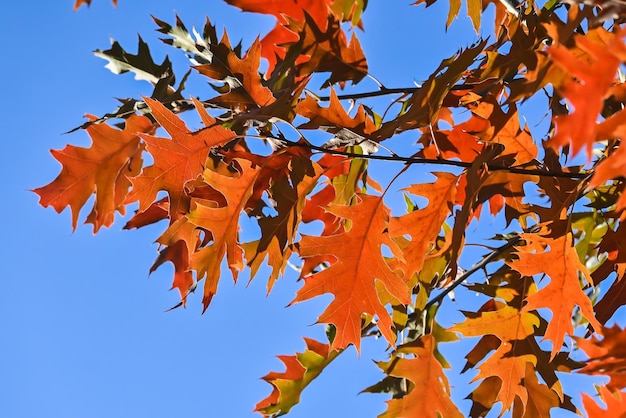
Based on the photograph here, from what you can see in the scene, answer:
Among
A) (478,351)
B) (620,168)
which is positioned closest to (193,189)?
(478,351)

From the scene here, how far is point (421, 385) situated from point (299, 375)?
0.29 metres

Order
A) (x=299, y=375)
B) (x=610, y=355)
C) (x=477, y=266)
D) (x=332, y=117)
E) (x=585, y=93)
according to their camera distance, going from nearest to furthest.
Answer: (x=585, y=93) → (x=610, y=355) → (x=332, y=117) → (x=477, y=266) → (x=299, y=375)

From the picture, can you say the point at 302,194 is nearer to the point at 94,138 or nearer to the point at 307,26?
the point at 307,26

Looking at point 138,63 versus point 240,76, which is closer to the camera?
point 240,76

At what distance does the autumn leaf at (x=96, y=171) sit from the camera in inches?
53.6

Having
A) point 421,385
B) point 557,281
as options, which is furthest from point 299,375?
point 557,281

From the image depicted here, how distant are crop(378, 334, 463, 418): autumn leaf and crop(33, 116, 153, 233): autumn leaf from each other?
63cm

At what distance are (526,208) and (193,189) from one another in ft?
2.04

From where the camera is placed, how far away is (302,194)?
124cm

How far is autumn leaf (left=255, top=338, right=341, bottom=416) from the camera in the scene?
5.17 ft

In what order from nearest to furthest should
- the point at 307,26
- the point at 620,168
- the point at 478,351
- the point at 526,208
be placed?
the point at 620,168, the point at 307,26, the point at 526,208, the point at 478,351

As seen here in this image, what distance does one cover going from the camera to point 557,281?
Answer: 1.17 metres

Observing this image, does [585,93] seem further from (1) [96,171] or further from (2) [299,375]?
(2) [299,375]

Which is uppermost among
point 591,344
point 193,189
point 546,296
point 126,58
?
point 126,58
